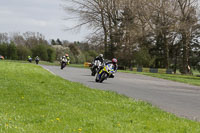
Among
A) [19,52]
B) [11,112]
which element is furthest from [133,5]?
[19,52]

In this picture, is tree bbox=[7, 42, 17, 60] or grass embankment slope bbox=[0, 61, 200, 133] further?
tree bbox=[7, 42, 17, 60]

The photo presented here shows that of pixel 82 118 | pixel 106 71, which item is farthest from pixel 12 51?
pixel 82 118

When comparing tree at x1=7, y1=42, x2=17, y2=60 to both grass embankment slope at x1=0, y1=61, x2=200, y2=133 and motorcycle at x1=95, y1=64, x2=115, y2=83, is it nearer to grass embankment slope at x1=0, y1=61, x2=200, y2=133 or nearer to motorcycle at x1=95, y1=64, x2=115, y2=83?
motorcycle at x1=95, y1=64, x2=115, y2=83

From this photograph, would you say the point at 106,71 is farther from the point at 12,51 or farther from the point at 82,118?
the point at 12,51

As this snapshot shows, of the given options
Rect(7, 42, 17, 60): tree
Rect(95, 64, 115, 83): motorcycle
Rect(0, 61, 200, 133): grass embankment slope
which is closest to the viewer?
Rect(0, 61, 200, 133): grass embankment slope

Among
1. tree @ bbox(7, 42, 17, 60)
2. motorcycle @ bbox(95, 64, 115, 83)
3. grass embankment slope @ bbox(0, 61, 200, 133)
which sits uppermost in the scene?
tree @ bbox(7, 42, 17, 60)

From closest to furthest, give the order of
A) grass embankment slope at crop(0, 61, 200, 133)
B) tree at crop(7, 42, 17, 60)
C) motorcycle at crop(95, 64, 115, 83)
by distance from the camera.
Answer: grass embankment slope at crop(0, 61, 200, 133) → motorcycle at crop(95, 64, 115, 83) → tree at crop(7, 42, 17, 60)

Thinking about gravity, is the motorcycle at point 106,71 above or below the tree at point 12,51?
below

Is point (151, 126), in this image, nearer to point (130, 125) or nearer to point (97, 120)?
point (130, 125)

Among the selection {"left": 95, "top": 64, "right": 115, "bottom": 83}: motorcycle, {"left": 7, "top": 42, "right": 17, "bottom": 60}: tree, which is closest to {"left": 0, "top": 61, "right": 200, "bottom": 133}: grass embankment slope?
{"left": 95, "top": 64, "right": 115, "bottom": 83}: motorcycle

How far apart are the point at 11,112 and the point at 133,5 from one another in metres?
47.9

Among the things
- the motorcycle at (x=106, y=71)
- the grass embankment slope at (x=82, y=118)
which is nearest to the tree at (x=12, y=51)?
the motorcycle at (x=106, y=71)

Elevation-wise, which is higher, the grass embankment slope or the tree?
the tree

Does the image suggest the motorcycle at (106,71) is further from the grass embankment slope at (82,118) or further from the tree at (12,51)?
the tree at (12,51)
